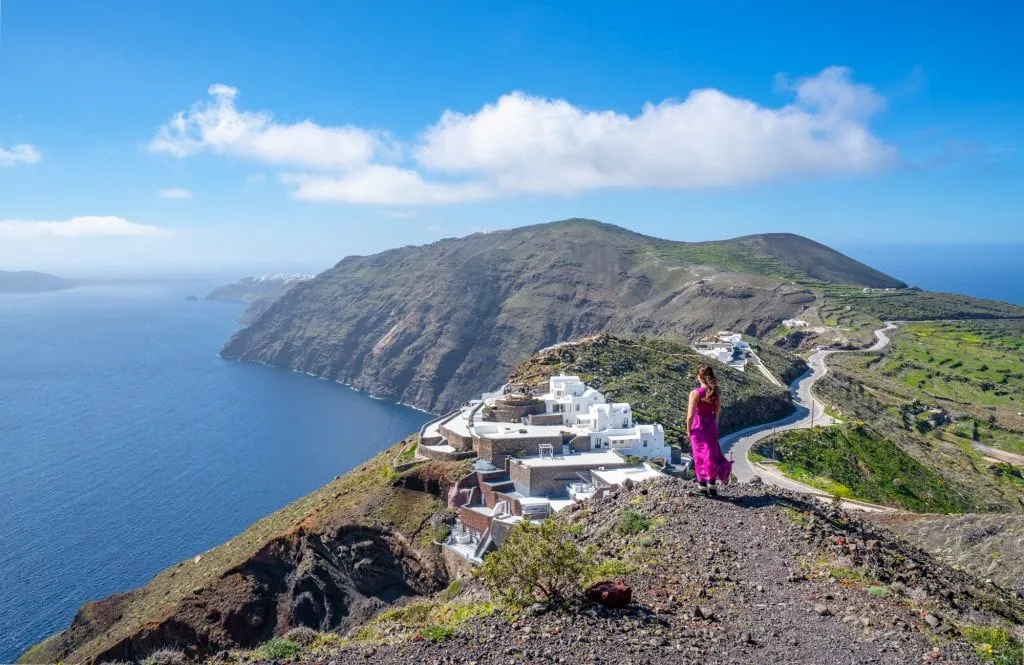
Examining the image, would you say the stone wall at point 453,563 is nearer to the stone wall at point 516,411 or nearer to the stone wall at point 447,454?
the stone wall at point 447,454

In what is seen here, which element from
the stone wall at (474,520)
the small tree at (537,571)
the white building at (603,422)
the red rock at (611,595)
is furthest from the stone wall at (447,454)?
the red rock at (611,595)

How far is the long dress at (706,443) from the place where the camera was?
515 inches

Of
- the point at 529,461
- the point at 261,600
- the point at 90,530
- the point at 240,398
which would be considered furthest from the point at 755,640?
the point at 240,398

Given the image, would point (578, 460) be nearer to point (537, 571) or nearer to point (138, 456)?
point (537, 571)

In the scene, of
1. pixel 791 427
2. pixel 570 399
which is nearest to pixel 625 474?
pixel 570 399

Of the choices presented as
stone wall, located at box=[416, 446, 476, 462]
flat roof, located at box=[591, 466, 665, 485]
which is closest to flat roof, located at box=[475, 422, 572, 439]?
stone wall, located at box=[416, 446, 476, 462]

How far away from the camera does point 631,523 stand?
14.1m

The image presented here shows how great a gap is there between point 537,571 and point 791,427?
3708 centimetres

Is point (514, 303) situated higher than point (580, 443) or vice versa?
point (514, 303)

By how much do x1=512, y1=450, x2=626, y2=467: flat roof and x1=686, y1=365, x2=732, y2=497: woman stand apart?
16061 millimetres

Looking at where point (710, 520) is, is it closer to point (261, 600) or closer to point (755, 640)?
point (755, 640)

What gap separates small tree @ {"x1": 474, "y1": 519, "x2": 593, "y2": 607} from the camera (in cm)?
1062

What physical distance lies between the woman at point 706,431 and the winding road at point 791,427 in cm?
718

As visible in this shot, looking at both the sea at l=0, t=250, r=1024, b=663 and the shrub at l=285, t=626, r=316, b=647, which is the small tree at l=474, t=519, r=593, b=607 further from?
the sea at l=0, t=250, r=1024, b=663
